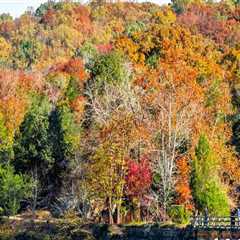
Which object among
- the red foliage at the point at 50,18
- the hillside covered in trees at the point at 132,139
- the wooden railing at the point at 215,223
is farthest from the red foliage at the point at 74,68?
the red foliage at the point at 50,18

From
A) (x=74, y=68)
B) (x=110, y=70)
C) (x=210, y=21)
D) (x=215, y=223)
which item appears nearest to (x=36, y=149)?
(x=110, y=70)

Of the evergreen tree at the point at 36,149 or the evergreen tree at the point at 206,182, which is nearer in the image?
the evergreen tree at the point at 206,182

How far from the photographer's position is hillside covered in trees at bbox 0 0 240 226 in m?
48.6

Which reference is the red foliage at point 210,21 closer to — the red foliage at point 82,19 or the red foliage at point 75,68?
the red foliage at point 82,19

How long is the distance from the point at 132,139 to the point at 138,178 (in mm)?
2838

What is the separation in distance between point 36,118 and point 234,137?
17266 millimetres

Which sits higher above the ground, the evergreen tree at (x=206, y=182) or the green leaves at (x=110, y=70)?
the green leaves at (x=110, y=70)

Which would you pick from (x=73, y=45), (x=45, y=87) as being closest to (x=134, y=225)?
(x=45, y=87)

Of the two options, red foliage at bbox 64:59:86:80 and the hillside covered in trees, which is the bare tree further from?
red foliage at bbox 64:59:86:80

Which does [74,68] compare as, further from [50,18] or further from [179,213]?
[50,18]

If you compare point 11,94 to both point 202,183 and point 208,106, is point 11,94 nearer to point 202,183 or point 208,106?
point 208,106

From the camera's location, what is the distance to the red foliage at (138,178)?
49.0 meters

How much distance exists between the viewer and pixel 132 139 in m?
50.0

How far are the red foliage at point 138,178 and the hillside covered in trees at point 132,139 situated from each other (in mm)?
70
